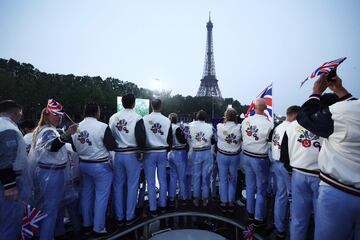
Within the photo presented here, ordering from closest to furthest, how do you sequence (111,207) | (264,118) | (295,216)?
(295,216) < (264,118) < (111,207)

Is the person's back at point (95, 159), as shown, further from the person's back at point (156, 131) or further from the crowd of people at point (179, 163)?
the person's back at point (156, 131)

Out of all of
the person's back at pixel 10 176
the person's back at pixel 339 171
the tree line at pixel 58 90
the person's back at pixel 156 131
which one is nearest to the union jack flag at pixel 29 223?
the person's back at pixel 10 176

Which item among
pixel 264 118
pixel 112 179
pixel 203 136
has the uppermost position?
pixel 264 118

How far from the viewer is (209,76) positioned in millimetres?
73375

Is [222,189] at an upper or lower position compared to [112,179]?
lower

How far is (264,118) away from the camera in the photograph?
15.3 feet

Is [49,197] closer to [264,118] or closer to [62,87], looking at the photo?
[264,118]

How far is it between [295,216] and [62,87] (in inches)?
1942

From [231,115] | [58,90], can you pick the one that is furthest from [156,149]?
[58,90]

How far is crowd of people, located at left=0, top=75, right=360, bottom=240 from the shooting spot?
7.25 ft

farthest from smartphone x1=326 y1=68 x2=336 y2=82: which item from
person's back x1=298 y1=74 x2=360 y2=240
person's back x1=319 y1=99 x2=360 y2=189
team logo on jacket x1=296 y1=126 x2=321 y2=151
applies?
team logo on jacket x1=296 y1=126 x2=321 y2=151

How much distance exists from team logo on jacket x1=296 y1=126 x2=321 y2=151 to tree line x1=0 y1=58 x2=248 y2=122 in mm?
23098

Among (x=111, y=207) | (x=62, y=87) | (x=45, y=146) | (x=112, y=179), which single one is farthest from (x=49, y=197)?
(x=62, y=87)

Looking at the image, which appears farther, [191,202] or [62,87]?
[62,87]
